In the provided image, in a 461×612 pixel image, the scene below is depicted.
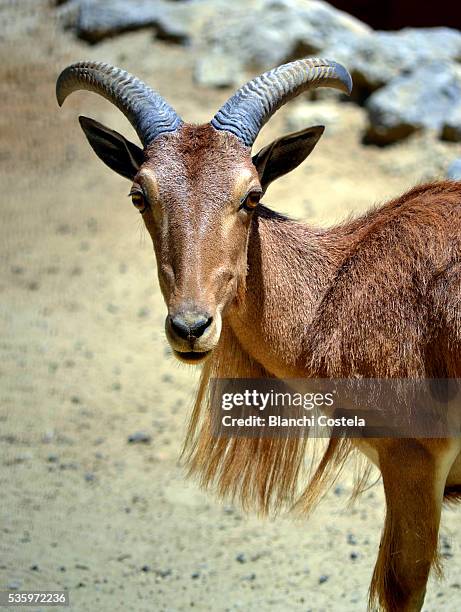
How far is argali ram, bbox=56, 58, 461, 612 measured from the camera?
182 inches

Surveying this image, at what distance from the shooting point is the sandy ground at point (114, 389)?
20.7 ft

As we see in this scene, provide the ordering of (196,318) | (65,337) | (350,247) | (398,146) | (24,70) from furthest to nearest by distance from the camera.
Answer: (24,70), (398,146), (65,337), (350,247), (196,318)

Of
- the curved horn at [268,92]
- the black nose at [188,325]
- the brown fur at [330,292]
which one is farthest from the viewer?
the curved horn at [268,92]

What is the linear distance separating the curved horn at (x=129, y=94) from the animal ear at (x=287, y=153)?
56 cm

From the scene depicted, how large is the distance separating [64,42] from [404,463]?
1189 centimetres

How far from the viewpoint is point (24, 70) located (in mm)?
14797

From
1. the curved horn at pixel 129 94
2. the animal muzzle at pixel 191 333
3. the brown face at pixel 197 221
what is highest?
the curved horn at pixel 129 94

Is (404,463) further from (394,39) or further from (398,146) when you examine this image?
(394,39)

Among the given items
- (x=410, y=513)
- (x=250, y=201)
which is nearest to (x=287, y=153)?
(x=250, y=201)

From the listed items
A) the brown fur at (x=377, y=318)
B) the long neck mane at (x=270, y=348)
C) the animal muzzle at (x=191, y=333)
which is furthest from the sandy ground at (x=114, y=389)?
the animal muzzle at (x=191, y=333)

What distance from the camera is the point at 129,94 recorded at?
205 inches

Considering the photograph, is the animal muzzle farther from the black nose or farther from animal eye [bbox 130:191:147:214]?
animal eye [bbox 130:191:147:214]

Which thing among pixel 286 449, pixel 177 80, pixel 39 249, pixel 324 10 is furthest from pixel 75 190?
pixel 286 449

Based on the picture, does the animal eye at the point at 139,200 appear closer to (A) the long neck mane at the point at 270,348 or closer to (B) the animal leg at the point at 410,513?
(A) the long neck mane at the point at 270,348
